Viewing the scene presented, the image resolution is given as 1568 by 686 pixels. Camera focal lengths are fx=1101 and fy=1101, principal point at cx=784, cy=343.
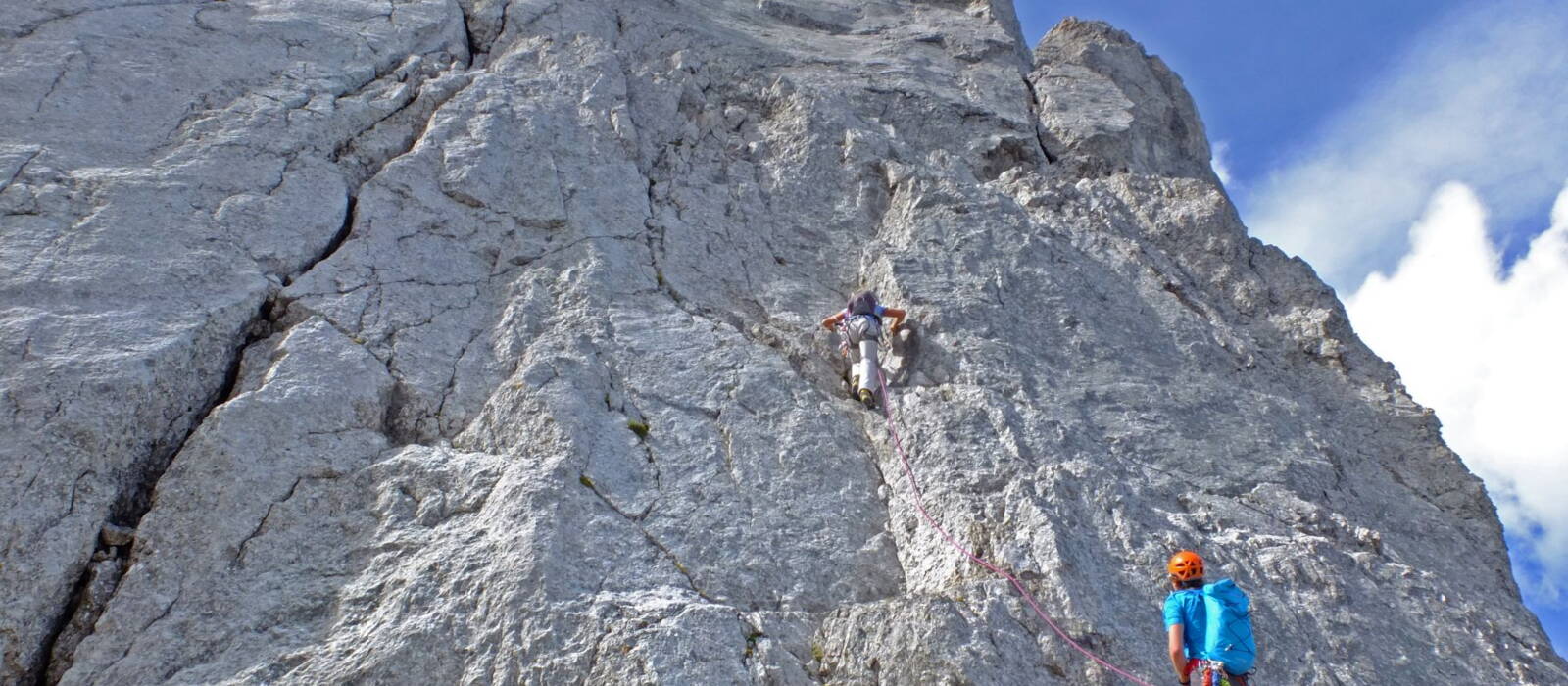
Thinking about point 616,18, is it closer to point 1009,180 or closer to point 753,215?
point 753,215

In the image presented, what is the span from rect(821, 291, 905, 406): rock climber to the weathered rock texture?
8.5 inches

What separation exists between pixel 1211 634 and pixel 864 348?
421cm

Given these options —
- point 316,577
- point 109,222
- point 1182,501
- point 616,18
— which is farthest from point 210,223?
point 1182,501

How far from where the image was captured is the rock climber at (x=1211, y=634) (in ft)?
21.2

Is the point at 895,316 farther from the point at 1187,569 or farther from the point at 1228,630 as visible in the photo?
the point at 1228,630

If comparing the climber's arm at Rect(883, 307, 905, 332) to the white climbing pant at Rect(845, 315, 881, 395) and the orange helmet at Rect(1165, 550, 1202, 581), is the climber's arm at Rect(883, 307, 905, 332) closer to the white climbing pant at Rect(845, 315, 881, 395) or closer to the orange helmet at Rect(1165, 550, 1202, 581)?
the white climbing pant at Rect(845, 315, 881, 395)

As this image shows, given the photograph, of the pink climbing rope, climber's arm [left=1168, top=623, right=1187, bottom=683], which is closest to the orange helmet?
climber's arm [left=1168, top=623, right=1187, bottom=683]

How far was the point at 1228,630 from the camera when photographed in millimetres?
6523

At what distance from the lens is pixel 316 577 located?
7484mm

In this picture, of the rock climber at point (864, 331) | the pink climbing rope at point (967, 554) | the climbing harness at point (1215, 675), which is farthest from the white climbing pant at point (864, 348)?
the climbing harness at point (1215, 675)

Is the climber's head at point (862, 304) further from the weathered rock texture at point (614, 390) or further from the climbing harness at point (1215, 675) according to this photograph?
the climbing harness at point (1215, 675)

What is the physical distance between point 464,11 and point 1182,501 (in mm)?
11099

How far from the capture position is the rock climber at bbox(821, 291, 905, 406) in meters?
9.84

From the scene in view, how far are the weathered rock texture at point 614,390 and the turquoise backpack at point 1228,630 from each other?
966 mm
